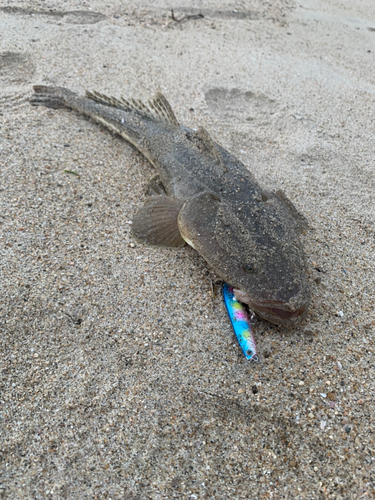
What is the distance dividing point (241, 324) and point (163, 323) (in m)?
0.52

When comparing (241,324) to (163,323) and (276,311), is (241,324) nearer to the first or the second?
(276,311)

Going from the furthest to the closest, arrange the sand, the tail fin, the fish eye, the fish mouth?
the tail fin → the fish eye → the fish mouth → the sand

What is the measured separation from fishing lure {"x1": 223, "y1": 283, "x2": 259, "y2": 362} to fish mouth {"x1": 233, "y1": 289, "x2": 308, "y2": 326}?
4.2 inches

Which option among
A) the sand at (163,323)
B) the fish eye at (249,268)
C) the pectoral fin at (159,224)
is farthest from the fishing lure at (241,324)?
the pectoral fin at (159,224)

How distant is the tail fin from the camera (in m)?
4.23

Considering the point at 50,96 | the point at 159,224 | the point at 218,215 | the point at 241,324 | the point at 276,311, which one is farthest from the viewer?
the point at 50,96

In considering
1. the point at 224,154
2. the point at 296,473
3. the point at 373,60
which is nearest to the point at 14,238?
the point at 224,154

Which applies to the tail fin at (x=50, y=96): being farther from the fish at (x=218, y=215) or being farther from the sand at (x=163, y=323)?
the fish at (x=218, y=215)

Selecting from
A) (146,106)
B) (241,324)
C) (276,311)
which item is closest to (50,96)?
(146,106)

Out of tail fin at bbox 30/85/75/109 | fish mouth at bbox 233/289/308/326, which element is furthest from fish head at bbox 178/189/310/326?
tail fin at bbox 30/85/75/109

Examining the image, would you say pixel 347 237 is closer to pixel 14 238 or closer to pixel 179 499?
pixel 179 499

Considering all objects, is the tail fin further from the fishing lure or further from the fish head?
the fishing lure

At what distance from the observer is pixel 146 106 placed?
4.38 meters

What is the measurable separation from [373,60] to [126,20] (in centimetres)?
406
